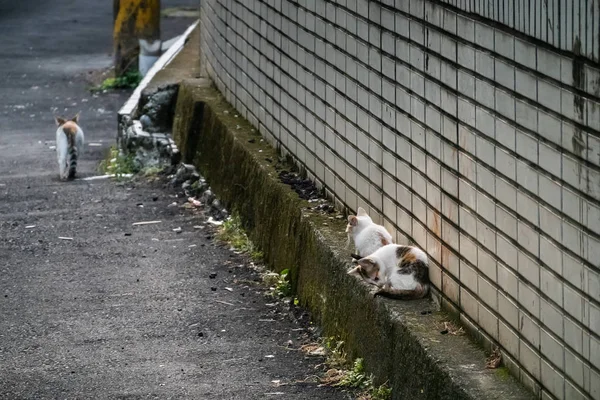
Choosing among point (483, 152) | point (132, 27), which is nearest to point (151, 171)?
point (483, 152)

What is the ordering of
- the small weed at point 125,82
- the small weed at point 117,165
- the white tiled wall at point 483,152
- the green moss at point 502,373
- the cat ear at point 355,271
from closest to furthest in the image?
the white tiled wall at point 483,152 < the green moss at point 502,373 < the cat ear at point 355,271 < the small weed at point 117,165 < the small weed at point 125,82

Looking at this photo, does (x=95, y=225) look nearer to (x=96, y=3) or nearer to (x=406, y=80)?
(x=406, y=80)

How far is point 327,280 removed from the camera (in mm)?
6523

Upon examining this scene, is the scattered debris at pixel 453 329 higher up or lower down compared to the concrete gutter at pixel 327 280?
higher up

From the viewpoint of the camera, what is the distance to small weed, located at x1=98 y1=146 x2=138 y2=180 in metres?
12.5

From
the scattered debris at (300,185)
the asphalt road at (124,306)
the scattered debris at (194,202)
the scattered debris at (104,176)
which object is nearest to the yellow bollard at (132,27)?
the asphalt road at (124,306)

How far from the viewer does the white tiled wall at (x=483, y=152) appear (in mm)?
4055

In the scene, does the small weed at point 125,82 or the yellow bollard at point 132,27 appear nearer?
the yellow bollard at point 132,27

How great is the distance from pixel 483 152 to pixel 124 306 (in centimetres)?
331

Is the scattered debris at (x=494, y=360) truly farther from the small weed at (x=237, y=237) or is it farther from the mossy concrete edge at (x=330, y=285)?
the small weed at (x=237, y=237)

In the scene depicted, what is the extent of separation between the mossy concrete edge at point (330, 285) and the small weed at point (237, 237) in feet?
0.24

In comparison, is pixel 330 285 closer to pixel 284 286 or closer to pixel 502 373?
pixel 284 286

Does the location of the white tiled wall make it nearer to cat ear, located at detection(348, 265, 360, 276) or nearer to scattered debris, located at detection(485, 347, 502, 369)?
scattered debris, located at detection(485, 347, 502, 369)

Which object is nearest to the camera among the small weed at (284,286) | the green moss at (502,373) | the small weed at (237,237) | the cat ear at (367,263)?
the green moss at (502,373)
